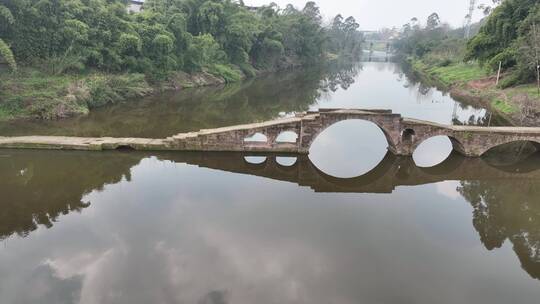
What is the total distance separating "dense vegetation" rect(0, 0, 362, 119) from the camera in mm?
27984

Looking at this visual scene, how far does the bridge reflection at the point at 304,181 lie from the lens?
13938 mm

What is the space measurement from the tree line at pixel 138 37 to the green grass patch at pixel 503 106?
33598 mm

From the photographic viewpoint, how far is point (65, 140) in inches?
834

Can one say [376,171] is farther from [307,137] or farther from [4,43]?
[4,43]

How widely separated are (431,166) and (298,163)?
24.1ft

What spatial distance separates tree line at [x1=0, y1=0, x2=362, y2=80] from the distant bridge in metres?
10.5

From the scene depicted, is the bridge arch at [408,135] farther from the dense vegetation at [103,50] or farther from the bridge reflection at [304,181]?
the dense vegetation at [103,50]

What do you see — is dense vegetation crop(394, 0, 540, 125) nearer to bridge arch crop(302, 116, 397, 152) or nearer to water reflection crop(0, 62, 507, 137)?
water reflection crop(0, 62, 507, 137)

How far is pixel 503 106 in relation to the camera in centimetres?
3316

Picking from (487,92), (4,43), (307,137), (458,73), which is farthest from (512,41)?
(4,43)

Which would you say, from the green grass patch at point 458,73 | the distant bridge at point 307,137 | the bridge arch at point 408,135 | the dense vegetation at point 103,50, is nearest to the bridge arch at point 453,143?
the distant bridge at point 307,137

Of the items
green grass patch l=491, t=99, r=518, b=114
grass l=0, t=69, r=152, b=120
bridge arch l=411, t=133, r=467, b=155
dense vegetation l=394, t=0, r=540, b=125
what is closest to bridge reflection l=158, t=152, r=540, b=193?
bridge arch l=411, t=133, r=467, b=155

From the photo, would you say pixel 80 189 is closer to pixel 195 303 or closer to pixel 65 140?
pixel 65 140

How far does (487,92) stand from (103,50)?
3941 cm
